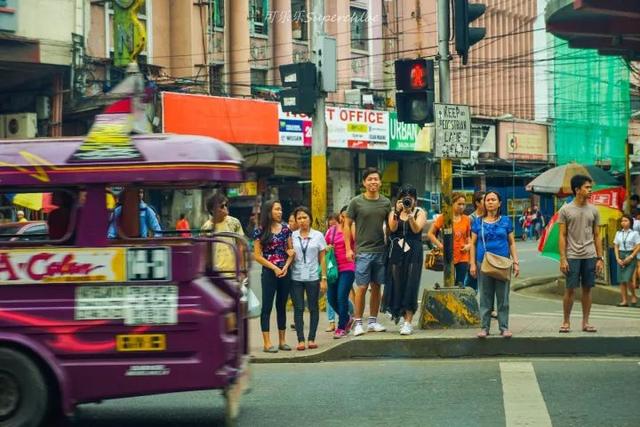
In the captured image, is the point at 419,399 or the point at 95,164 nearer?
the point at 95,164

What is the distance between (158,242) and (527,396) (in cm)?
337

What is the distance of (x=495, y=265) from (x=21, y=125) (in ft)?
57.5

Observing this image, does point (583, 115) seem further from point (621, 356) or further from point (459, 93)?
point (621, 356)

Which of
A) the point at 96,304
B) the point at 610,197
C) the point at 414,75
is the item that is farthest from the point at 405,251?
the point at 610,197

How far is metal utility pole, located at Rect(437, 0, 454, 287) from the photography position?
1190 centimetres

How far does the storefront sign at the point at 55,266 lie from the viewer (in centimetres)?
664

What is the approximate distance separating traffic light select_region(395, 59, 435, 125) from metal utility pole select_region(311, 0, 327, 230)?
8.80ft

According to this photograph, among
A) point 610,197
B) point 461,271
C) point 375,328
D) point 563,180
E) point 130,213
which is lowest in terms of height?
point 375,328

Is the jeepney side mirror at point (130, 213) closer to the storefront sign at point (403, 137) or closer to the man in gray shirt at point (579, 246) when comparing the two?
the man in gray shirt at point (579, 246)

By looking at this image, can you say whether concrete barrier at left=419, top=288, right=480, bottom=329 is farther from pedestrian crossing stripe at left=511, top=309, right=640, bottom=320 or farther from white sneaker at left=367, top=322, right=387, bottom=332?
pedestrian crossing stripe at left=511, top=309, right=640, bottom=320

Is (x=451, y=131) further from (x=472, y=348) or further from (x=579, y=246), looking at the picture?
(x=472, y=348)

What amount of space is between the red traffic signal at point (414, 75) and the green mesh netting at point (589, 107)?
30.7 metres

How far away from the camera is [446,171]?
12.0 meters

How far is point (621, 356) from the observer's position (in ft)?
34.8
